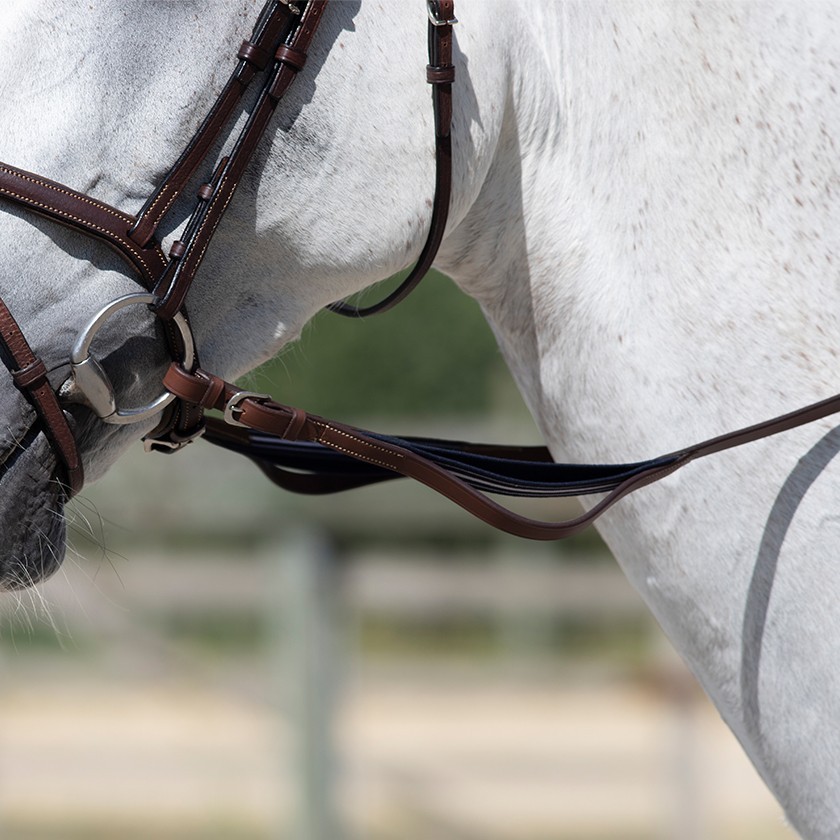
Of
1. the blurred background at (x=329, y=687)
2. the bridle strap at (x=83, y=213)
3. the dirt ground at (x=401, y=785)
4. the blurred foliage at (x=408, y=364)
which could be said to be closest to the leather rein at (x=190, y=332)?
the bridle strap at (x=83, y=213)

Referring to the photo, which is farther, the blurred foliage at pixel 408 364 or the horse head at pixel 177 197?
the blurred foliage at pixel 408 364

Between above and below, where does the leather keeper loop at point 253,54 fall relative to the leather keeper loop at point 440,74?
above

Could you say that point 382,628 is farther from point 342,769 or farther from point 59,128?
point 59,128

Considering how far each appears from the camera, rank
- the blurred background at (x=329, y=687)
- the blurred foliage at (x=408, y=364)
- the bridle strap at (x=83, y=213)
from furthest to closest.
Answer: the blurred foliage at (x=408, y=364), the blurred background at (x=329, y=687), the bridle strap at (x=83, y=213)

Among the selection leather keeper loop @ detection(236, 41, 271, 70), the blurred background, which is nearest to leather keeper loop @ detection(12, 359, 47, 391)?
the blurred background

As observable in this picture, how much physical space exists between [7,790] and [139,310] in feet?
18.5

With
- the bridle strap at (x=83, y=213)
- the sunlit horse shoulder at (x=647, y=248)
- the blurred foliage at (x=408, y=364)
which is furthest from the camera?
the blurred foliage at (x=408, y=364)

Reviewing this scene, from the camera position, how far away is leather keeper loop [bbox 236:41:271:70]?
1.26 m

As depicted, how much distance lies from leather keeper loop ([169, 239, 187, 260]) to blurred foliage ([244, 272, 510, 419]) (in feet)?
37.2

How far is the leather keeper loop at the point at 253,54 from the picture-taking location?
1262 mm

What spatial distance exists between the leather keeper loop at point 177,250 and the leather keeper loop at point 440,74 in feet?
1.15

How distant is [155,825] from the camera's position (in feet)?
18.6

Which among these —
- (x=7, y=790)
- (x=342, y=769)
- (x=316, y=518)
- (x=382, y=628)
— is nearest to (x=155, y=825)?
(x=7, y=790)

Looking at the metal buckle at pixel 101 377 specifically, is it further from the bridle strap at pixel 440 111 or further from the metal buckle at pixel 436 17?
the metal buckle at pixel 436 17
